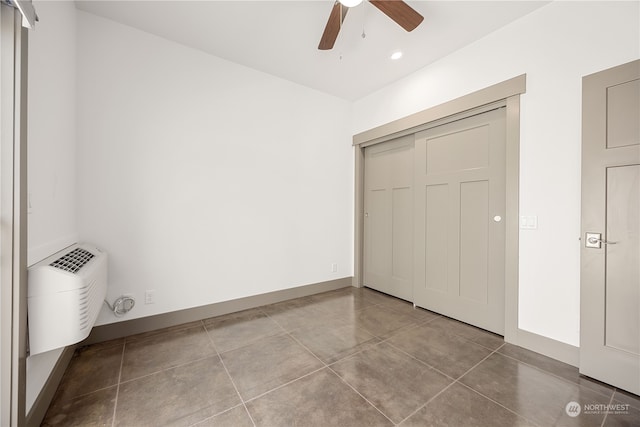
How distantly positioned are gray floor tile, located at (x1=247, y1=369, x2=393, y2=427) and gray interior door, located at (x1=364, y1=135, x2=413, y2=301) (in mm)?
1849

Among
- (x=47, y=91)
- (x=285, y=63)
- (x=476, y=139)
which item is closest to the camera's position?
(x=47, y=91)

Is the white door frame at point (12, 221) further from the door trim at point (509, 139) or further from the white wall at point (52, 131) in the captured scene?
the door trim at point (509, 139)

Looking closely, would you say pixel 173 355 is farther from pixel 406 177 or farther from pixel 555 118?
pixel 555 118

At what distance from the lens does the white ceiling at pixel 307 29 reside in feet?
6.70

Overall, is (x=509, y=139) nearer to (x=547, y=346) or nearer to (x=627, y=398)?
(x=547, y=346)

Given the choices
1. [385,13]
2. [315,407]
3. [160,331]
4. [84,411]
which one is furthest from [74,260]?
[385,13]

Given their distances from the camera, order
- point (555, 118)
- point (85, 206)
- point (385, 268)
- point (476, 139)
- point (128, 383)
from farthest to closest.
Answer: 1. point (385, 268)
2. point (476, 139)
3. point (85, 206)
4. point (555, 118)
5. point (128, 383)

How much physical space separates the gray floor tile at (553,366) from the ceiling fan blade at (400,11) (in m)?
2.69

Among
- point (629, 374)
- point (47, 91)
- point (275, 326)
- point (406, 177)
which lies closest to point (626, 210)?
point (629, 374)

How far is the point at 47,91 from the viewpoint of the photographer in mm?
1542

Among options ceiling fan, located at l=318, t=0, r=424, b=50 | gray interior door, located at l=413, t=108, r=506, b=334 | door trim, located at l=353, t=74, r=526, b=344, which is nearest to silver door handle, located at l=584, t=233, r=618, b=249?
door trim, located at l=353, t=74, r=526, b=344

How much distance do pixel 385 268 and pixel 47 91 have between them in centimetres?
356

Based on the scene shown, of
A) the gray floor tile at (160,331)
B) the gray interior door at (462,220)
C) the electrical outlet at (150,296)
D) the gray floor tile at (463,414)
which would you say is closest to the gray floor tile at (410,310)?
the gray interior door at (462,220)

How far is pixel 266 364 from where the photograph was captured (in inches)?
74.8
